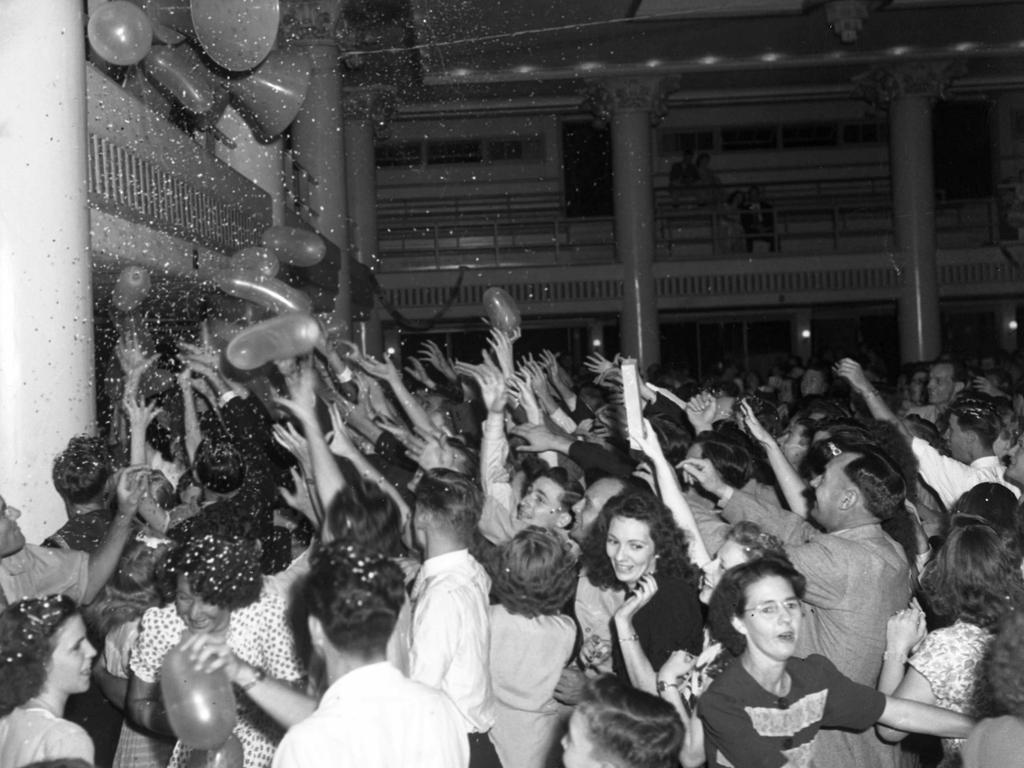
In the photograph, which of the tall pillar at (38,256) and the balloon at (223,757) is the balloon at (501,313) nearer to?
the tall pillar at (38,256)

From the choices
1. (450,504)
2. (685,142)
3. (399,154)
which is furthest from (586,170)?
(450,504)

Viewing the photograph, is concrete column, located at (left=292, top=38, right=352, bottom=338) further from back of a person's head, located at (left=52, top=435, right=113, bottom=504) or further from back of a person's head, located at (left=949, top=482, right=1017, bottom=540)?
back of a person's head, located at (left=949, top=482, right=1017, bottom=540)

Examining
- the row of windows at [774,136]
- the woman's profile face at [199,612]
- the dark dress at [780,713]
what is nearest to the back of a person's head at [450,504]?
the woman's profile face at [199,612]

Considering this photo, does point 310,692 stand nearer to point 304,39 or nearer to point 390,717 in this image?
point 390,717

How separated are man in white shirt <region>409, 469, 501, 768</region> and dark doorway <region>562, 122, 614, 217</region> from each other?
15280 millimetres

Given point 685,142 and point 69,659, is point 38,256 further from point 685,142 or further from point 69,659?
point 685,142

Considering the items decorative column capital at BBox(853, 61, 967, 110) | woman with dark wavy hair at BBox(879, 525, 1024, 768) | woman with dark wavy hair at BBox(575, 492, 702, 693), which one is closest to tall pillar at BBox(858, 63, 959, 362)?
decorative column capital at BBox(853, 61, 967, 110)

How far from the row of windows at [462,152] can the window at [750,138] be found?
2.63 metres

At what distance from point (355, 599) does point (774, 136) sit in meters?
17.4

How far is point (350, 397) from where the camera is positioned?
6602 millimetres

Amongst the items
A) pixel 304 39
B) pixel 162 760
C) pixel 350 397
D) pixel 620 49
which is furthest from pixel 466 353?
pixel 162 760

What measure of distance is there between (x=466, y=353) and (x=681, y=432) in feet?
44.4

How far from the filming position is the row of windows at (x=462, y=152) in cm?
1850

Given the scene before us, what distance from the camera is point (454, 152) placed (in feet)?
60.8
